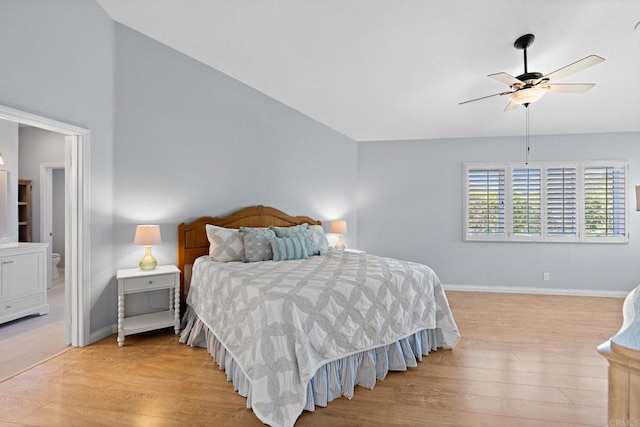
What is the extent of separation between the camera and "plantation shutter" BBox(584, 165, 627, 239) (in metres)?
4.92

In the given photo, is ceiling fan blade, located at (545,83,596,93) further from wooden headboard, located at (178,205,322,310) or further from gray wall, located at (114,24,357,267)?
wooden headboard, located at (178,205,322,310)

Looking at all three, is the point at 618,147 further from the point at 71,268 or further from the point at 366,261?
the point at 71,268

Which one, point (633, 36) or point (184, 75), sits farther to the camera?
point (184, 75)

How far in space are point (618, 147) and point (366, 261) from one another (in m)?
4.79

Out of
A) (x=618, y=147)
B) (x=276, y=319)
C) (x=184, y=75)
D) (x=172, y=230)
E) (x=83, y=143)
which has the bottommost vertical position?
(x=276, y=319)

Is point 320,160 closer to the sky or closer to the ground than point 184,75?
closer to the ground

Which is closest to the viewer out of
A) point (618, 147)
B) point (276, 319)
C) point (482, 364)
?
point (276, 319)

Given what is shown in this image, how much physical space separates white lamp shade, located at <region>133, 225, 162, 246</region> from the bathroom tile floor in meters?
1.08

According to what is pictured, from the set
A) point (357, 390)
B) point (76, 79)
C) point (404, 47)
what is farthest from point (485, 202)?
point (76, 79)

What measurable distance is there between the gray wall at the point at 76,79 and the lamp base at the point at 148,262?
303mm

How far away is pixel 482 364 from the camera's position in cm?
261

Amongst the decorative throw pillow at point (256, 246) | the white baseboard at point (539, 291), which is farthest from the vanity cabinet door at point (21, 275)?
the white baseboard at point (539, 291)

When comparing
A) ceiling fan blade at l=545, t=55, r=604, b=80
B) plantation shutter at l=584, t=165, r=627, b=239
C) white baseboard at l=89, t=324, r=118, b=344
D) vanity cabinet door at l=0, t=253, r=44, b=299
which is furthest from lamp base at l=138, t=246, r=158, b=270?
plantation shutter at l=584, t=165, r=627, b=239

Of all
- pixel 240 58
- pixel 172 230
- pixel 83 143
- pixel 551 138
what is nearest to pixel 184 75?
pixel 240 58
